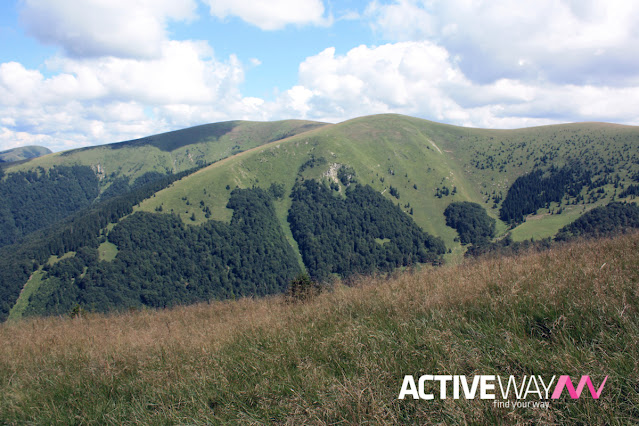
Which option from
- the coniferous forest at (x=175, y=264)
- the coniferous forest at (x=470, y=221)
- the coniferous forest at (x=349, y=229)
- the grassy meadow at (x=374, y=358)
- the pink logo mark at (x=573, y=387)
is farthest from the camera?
the coniferous forest at (x=470, y=221)

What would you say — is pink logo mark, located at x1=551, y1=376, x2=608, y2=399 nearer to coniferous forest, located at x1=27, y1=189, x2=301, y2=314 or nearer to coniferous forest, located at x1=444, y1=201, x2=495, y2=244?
coniferous forest, located at x1=27, y1=189, x2=301, y2=314

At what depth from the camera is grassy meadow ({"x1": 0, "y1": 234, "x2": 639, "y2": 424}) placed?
2793 mm

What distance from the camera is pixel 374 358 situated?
142 inches

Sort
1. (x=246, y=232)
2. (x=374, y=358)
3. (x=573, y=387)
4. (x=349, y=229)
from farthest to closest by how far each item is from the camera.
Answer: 1. (x=349, y=229)
2. (x=246, y=232)
3. (x=374, y=358)
4. (x=573, y=387)

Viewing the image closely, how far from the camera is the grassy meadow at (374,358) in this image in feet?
9.16

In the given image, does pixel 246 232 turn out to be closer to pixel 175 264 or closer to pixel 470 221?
pixel 175 264

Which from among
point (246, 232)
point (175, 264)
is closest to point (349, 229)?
point (246, 232)

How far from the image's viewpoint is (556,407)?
2.55 m

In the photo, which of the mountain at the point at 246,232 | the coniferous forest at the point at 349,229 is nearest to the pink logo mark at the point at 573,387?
the mountain at the point at 246,232

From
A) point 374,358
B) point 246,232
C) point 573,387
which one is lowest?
point 246,232

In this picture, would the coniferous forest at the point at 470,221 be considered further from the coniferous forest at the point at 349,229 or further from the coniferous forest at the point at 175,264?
the coniferous forest at the point at 175,264

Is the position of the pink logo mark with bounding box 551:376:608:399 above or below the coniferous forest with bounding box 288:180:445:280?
above

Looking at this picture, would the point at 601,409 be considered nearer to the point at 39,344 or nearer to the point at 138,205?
the point at 39,344

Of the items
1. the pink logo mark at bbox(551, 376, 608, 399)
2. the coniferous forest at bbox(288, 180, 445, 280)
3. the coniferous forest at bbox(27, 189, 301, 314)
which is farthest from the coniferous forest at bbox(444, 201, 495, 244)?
the pink logo mark at bbox(551, 376, 608, 399)
